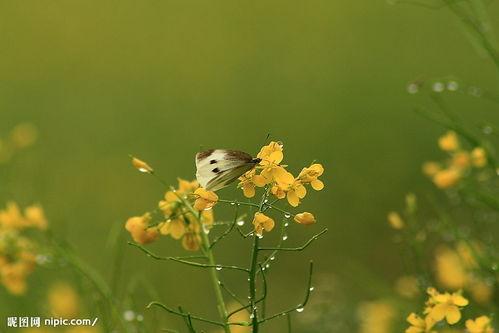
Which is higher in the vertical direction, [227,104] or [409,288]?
[227,104]

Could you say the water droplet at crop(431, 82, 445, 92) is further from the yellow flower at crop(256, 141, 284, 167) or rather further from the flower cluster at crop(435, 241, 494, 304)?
the yellow flower at crop(256, 141, 284, 167)

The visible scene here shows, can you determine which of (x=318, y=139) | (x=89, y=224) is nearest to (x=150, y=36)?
(x=318, y=139)

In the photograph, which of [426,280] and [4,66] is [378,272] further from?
[4,66]

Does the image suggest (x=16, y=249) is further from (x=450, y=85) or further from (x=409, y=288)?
(x=409, y=288)

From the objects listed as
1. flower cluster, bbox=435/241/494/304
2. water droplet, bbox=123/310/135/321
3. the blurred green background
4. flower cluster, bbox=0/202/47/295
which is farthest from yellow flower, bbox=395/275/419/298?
flower cluster, bbox=0/202/47/295

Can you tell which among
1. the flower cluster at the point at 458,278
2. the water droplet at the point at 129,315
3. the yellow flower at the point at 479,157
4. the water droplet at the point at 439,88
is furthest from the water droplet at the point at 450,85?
the water droplet at the point at 129,315

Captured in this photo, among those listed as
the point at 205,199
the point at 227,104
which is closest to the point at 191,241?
the point at 205,199
